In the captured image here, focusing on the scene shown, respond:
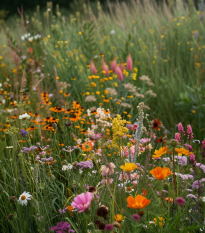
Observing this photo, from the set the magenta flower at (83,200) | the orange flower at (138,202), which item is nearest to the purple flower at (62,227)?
the magenta flower at (83,200)

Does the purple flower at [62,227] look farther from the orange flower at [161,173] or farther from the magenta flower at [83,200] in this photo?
the orange flower at [161,173]

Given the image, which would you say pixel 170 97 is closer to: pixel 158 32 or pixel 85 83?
pixel 85 83

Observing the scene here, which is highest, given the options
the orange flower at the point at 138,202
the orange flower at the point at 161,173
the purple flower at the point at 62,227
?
the orange flower at the point at 161,173

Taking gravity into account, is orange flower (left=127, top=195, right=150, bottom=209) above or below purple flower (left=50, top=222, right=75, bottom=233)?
above

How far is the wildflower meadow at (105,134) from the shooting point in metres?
1.13

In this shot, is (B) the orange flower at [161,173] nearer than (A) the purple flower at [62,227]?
Yes

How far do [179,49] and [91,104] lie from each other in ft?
8.08

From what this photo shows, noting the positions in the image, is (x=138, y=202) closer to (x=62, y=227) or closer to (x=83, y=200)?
(x=83, y=200)

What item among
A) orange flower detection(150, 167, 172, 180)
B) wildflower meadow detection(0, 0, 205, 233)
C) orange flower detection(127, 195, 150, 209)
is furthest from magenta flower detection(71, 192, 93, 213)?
orange flower detection(150, 167, 172, 180)

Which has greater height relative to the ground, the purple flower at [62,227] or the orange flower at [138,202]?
the orange flower at [138,202]

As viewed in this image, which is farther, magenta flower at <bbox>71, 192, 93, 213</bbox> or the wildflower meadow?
the wildflower meadow

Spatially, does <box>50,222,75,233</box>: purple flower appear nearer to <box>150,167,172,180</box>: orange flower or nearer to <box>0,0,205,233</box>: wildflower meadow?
<box>0,0,205,233</box>: wildflower meadow

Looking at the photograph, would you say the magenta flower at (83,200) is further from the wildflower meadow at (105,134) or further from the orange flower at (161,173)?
the orange flower at (161,173)

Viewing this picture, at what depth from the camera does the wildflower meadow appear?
44.3 inches
